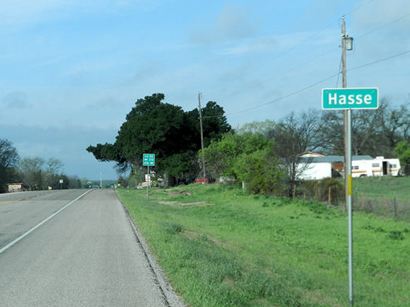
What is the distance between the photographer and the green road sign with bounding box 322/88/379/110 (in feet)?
26.3

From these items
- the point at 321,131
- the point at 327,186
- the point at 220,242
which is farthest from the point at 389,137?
the point at 220,242

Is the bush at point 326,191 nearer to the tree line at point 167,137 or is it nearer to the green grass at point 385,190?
the green grass at point 385,190

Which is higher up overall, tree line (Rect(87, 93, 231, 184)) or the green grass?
tree line (Rect(87, 93, 231, 184))

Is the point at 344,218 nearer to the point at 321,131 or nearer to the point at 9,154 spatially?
the point at 321,131

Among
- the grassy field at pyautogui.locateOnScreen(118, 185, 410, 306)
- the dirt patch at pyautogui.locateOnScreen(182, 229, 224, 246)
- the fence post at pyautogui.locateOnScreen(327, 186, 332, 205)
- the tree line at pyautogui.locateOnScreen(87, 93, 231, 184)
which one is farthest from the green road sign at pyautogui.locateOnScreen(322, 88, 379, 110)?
the tree line at pyautogui.locateOnScreen(87, 93, 231, 184)

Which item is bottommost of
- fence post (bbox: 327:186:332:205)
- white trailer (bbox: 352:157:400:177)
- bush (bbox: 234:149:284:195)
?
fence post (bbox: 327:186:332:205)

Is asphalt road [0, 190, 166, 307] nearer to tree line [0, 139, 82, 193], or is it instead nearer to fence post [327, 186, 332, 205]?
fence post [327, 186, 332, 205]

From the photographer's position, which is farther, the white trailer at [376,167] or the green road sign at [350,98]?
the white trailer at [376,167]

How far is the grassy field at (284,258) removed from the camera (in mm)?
9266

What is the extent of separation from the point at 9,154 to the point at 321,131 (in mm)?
75599

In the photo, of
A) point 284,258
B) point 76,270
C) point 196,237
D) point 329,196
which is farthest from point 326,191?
point 76,270

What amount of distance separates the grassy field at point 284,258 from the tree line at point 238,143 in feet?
39.0

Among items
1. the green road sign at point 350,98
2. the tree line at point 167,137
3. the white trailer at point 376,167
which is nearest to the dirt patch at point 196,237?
the green road sign at point 350,98

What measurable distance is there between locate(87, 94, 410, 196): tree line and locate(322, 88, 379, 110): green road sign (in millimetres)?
32331
